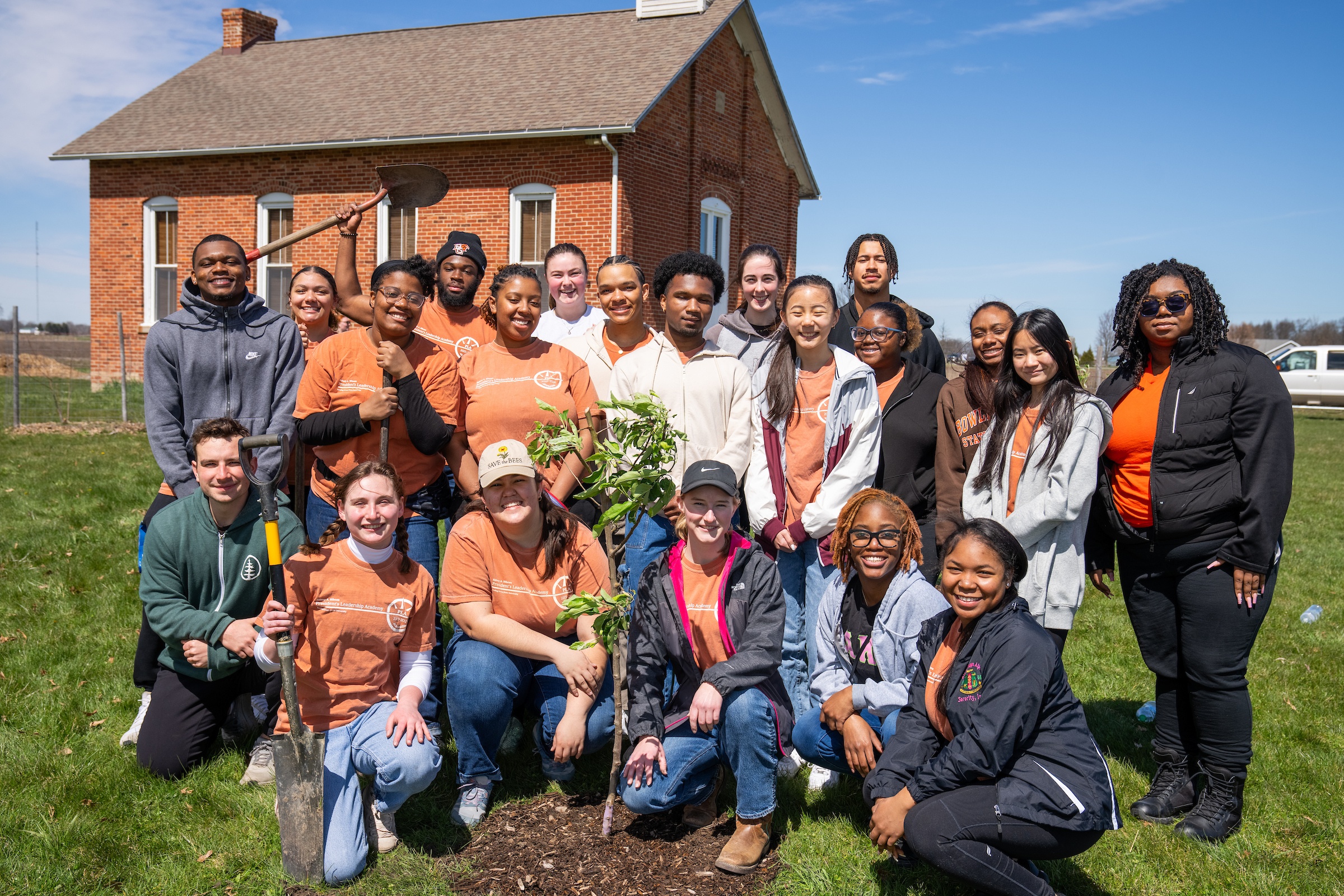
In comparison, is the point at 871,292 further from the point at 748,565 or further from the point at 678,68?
the point at 678,68

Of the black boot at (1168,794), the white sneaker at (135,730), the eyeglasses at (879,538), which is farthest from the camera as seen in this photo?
the white sneaker at (135,730)

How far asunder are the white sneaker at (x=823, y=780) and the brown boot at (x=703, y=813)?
56 cm

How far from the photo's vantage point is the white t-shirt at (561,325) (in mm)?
5445

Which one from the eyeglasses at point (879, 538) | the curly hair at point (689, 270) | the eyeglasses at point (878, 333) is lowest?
the eyeglasses at point (879, 538)

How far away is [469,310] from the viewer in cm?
532

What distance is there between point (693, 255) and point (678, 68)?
1318cm

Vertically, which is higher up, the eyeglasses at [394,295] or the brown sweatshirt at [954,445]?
the eyeglasses at [394,295]

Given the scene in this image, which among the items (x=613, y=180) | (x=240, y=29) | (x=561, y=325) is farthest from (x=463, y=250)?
(x=240, y=29)

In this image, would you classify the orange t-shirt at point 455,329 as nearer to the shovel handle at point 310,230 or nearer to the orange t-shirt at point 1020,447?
the shovel handle at point 310,230

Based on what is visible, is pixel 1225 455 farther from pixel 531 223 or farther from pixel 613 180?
pixel 531 223

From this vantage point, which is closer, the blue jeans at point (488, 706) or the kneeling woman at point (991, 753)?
the kneeling woman at point (991, 753)

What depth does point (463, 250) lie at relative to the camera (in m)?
5.25

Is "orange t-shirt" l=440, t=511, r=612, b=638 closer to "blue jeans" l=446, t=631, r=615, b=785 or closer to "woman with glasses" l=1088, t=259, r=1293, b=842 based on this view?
"blue jeans" l=446, t=631, r=615, b=785

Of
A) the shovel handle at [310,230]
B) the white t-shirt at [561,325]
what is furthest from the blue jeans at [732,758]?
the shovel handle at [310,230]
